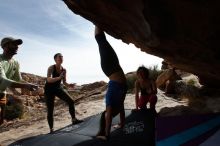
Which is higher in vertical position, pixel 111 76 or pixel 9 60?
pixel 9 60

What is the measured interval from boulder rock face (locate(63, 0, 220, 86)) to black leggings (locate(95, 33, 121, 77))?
0.96ft

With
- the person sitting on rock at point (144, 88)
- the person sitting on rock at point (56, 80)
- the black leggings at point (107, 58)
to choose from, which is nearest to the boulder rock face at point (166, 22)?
the black leggings at point (107, 58)

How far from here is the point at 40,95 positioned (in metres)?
25.8

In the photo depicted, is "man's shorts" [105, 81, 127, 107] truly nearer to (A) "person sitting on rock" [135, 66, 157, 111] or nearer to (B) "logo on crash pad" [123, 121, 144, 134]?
(B) "logo on crash pad" [123, 121, 144, 134]

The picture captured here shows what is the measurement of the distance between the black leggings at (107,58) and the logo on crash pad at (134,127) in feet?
3.06

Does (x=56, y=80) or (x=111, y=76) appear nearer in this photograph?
(x=111, y=76)

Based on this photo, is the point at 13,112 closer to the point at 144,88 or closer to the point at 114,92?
the point at 144,88

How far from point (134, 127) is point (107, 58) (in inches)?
48.9

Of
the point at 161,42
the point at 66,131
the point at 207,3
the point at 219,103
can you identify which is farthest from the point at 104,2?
the point at 219,103

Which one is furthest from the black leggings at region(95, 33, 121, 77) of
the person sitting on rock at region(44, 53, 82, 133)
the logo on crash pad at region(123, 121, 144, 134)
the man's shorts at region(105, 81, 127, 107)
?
the person sitting on rock at region(44, 53, 82, 133)

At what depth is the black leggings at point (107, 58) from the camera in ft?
21.0

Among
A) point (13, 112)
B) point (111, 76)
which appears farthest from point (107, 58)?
point (13, 112)

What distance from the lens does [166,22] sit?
18.3ft

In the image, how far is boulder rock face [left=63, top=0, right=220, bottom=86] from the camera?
5.37 meters
